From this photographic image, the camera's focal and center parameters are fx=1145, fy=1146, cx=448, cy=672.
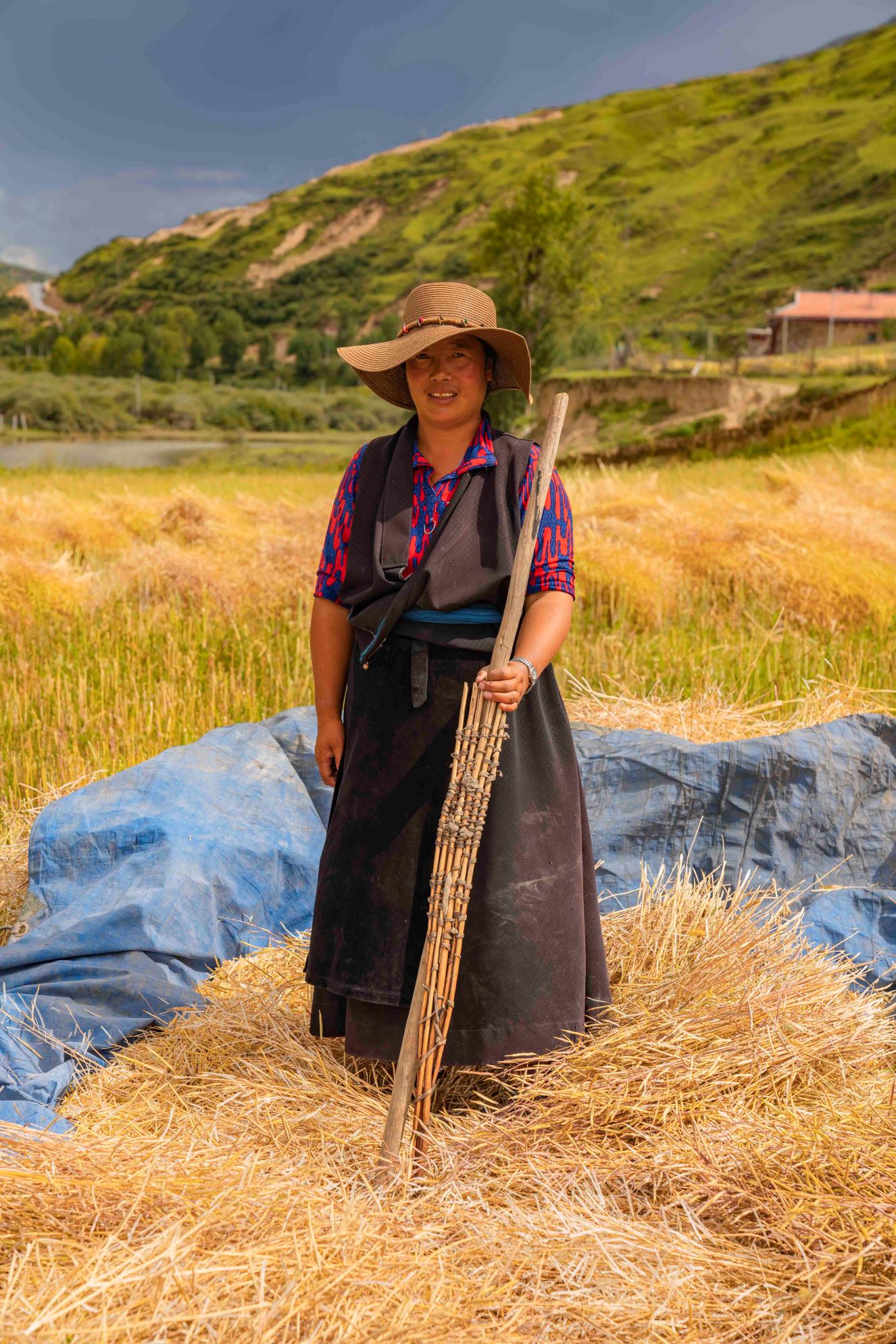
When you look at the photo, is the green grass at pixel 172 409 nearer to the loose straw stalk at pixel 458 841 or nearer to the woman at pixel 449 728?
the woman at pixel 449 728

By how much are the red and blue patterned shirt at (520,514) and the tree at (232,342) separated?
82.2 meters

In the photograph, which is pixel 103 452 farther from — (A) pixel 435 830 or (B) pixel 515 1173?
(B) pixel 515 1173

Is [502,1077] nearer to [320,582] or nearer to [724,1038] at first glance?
[724,1038]

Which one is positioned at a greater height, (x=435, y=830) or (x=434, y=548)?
(x=434, y=548)

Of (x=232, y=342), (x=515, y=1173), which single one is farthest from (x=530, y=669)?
(x=232, y=342)

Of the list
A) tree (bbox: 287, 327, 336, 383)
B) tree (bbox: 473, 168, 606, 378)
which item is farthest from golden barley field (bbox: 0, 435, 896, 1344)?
tree (bbox: 287, 327, 336, 383)

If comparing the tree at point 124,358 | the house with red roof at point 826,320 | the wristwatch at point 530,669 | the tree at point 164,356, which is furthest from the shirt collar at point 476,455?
the tree at point 124,358

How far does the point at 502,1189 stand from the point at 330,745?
827 millimetres

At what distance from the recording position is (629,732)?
3400 millimetres

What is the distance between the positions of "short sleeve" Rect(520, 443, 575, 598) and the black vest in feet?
0.13

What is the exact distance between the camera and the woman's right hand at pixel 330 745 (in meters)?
2.16

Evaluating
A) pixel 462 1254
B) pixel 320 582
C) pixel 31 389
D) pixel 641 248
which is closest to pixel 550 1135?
pixel 462 1254

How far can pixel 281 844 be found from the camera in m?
3.07

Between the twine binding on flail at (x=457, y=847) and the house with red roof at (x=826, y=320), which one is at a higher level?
the house with red roof at (x=826, y=320)
